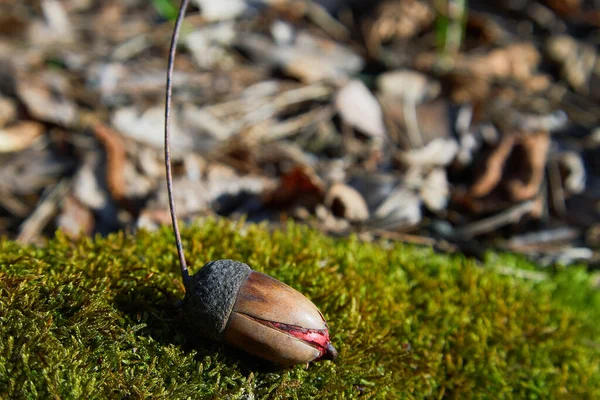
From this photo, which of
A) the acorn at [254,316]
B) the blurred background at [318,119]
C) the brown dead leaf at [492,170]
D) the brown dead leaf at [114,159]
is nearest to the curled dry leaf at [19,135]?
the blurred background at [318,119]

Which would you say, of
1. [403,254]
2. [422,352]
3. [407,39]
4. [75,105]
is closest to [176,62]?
[75,105]

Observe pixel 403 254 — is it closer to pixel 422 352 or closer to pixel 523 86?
pixel 422 352

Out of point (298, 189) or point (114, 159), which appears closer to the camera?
point (298, 189)

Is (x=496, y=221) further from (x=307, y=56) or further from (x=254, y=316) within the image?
(x=254, y=316)

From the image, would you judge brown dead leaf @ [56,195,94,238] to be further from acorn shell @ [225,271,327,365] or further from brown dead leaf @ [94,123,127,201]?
acorn shell @ [225,271,327,365]

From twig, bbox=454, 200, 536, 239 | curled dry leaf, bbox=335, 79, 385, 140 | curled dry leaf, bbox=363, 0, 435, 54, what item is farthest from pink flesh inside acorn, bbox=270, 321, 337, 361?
curled dry leaf, bbox=363, 0, 435, 54

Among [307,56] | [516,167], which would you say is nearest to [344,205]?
[516,167]

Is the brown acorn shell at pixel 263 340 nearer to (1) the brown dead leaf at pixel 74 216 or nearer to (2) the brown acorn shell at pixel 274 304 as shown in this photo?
(2) the brown acorn shell at pixel 274 304
